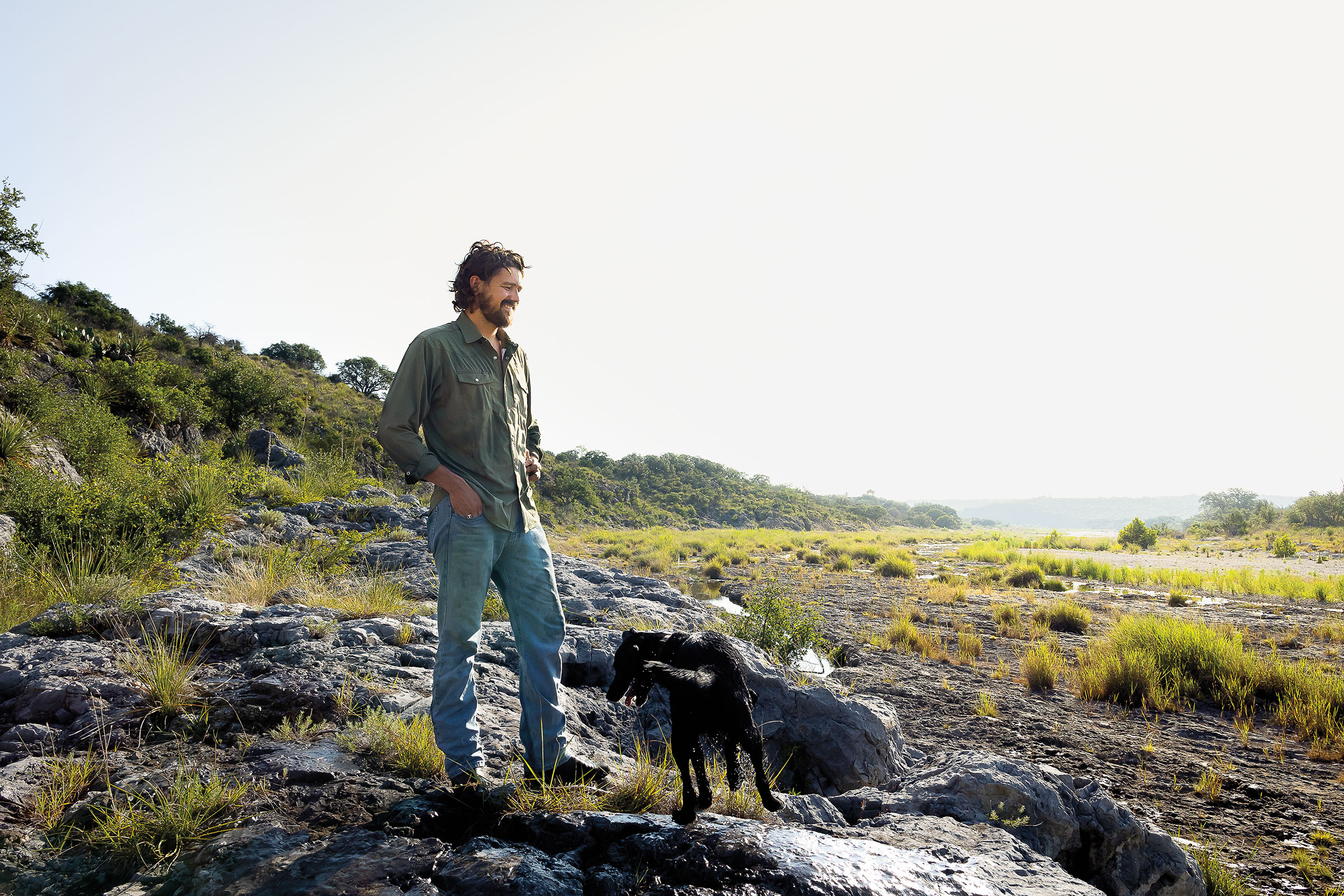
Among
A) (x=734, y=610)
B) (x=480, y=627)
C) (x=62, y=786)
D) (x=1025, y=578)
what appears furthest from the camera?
(x=1025, y=578)

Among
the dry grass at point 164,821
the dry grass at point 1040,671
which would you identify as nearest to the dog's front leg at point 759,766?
the dry grass at point 164,821

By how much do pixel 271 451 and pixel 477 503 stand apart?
15.4 meters

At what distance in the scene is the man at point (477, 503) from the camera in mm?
2461

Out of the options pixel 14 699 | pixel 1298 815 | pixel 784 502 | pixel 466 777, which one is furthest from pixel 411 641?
pixel 784 502

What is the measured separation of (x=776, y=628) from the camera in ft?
22.6

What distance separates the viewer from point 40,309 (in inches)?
688

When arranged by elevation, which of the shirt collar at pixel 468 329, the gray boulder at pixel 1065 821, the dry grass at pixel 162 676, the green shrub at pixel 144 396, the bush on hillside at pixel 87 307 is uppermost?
the bush on hillside at pixel 87 307

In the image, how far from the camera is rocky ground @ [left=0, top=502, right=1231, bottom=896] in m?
1.98

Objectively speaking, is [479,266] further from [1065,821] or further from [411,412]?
[1065,821]

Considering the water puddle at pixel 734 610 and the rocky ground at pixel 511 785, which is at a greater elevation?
the rocky ground at pixel 511 785

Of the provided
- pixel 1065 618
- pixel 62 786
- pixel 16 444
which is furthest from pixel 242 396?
pixel 1065 618

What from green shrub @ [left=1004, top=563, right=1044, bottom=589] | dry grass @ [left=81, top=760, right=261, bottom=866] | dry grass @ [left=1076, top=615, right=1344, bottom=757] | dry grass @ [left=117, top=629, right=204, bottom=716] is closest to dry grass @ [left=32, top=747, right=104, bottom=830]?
dry grass @ [left=81, top=760, right=261, bottom=866]

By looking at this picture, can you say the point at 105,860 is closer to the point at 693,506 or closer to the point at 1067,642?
the point at 1067,642

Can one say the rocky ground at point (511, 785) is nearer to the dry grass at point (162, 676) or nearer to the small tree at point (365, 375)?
the dry grass at point (162, 676)
